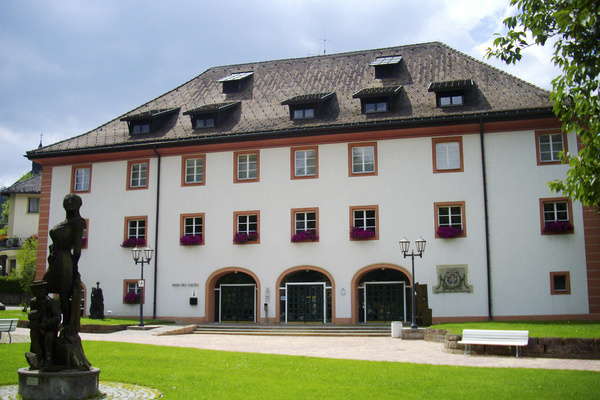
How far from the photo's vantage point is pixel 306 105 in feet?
100

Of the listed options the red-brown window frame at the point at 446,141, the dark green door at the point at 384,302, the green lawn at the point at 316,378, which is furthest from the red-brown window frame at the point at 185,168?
the green lawn at the point at 316,378

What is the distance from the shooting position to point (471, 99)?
94.3 ft

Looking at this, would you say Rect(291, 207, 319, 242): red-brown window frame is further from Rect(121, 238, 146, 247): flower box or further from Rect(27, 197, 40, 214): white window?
Rect(27, 197, 40, 214): white window

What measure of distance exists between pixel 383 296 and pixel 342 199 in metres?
4.63

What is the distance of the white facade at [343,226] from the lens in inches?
1044

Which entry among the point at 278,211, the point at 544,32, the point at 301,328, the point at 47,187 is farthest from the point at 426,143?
the point at 47,187

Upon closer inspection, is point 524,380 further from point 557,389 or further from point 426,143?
point 426,143

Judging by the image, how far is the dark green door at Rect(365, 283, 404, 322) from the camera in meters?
28.4

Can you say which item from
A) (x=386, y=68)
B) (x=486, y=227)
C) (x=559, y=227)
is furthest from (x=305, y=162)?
(x=559, y=227)

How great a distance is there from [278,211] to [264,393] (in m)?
19.2

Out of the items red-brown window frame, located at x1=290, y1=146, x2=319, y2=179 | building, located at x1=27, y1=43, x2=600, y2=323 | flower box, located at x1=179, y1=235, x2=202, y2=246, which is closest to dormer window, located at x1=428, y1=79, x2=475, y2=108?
building, located at x1=27, y1=43, x2=600, y2=323

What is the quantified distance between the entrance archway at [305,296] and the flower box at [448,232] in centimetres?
533

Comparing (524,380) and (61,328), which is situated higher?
(61,328)

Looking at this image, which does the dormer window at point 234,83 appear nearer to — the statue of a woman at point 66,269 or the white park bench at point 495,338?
the white park bench at point 495,338
